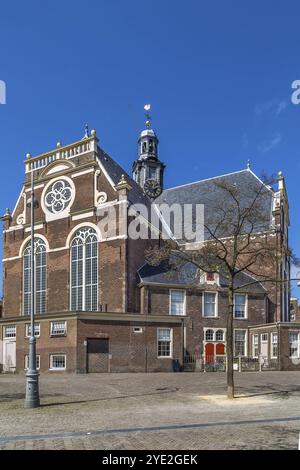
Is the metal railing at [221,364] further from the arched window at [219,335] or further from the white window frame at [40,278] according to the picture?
the white window frame at [40,278]

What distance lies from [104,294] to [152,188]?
2034 cm

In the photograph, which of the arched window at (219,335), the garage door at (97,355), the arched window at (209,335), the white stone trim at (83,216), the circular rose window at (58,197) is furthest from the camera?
the circular rose window at (58,197)

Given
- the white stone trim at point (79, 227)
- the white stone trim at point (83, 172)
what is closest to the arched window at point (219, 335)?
the white stone trim at point (79, 227)

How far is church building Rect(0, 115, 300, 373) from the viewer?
36.5 metres

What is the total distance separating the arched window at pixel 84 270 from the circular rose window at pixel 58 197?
3098 millimetres

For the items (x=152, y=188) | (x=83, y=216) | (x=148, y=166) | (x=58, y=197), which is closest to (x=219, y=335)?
(x=83, y=216)

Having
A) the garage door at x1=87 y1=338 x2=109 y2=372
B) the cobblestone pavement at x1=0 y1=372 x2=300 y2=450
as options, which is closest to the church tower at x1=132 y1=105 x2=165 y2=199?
the garage door at x1=87 y1=338 x2=109 y2=372

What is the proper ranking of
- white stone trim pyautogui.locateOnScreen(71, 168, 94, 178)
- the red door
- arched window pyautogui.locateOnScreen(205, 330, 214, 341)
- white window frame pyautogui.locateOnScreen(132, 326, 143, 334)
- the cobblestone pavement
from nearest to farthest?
the cobblestone pavement
white window frame pyautogui.locateOnScreen(132, 326, 143, 334)
the red door
arched window pyautogui.locateOnScreen(205, 330, 214, 341)
white stone trim pyautogui.locateOnScreen(71, 168, 94, 178)

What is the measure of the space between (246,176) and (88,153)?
53.9ft

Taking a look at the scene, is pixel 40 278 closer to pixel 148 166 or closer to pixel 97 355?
pixel 97 355

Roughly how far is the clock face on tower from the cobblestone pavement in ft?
123

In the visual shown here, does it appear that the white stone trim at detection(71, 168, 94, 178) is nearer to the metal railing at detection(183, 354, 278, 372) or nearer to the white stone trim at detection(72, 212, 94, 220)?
the white stone trim at detection(72, 212, 94, 220)

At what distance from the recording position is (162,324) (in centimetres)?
3909

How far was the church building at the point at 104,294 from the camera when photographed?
3647 centimetres
